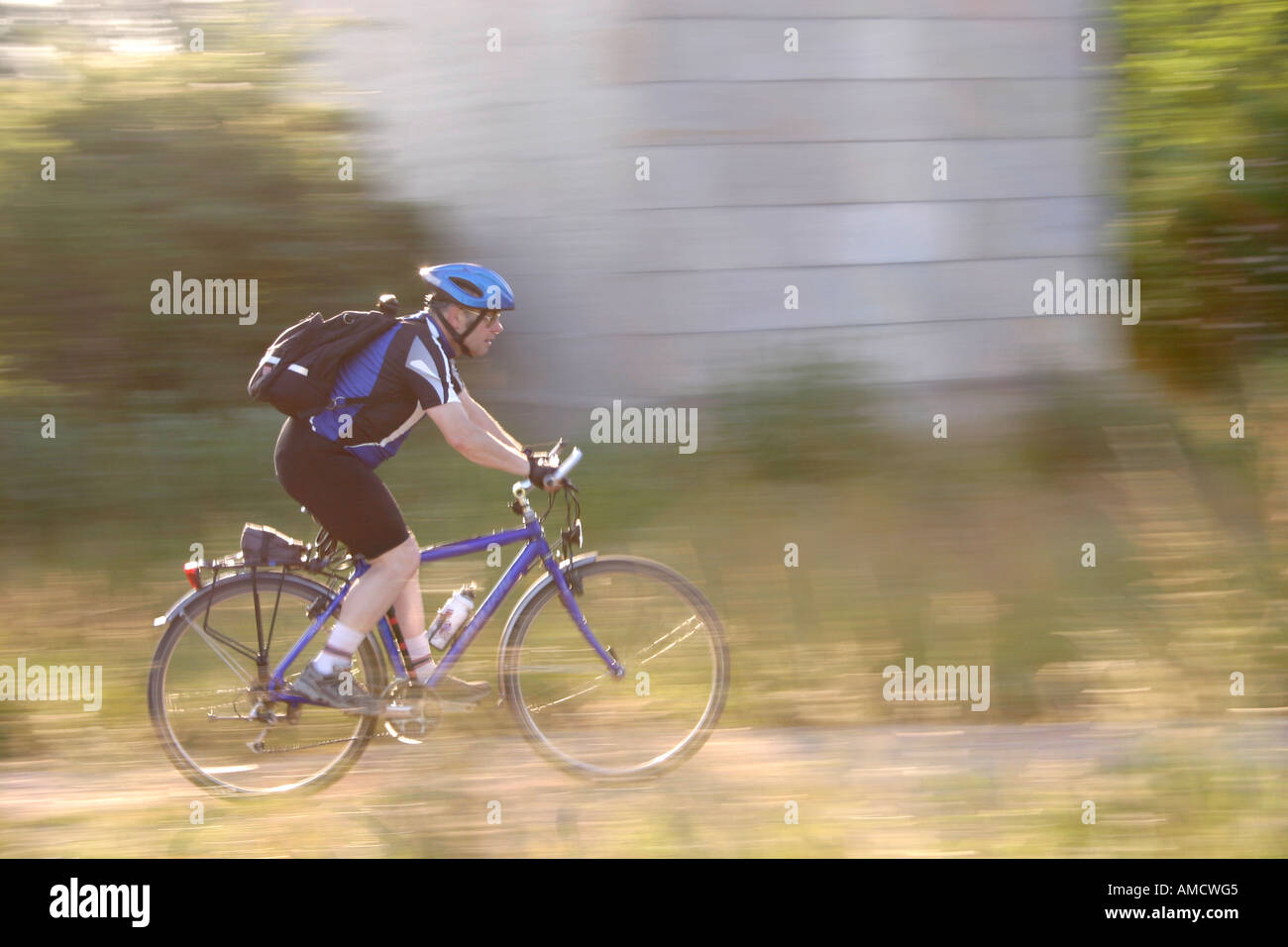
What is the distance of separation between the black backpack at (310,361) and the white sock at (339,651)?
2.61ft

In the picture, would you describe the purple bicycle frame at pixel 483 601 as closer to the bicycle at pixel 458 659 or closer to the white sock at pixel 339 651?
the bicycle at pixel 458 659

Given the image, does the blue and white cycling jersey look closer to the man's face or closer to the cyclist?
the cyclist

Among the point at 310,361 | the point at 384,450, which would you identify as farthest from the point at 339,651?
the point at 310,361

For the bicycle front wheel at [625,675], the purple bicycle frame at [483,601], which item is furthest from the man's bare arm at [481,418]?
the bicycle front wheel at [625,675]

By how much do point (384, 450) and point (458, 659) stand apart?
820 mm

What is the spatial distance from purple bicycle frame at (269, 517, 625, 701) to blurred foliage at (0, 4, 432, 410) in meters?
3.18

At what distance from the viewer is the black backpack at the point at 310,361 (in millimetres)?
4379

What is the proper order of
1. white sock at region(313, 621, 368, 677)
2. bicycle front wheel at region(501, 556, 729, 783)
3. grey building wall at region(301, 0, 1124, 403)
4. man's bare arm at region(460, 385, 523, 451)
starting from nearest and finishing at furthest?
white sock at region(313, 621, 368, 677) < man's bare arm at region(460, 385, 523, 451) < bicycle front wheel at region(501, 556, 729, 783) < grey building wall at region(301, 0, 1124, 403)

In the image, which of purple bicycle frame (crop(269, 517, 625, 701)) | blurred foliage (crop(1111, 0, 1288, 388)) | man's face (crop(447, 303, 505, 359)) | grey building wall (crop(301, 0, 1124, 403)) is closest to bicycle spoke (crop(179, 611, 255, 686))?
purple bicycle frame (crop(269, 517, 625, 701))

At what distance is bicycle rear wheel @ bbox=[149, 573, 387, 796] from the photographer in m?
4.65

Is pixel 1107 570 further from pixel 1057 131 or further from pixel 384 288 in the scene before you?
pixel 384 288

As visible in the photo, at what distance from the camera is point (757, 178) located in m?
8.18

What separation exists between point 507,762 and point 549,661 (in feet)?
1.49

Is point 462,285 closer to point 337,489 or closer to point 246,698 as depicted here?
point 337,489
